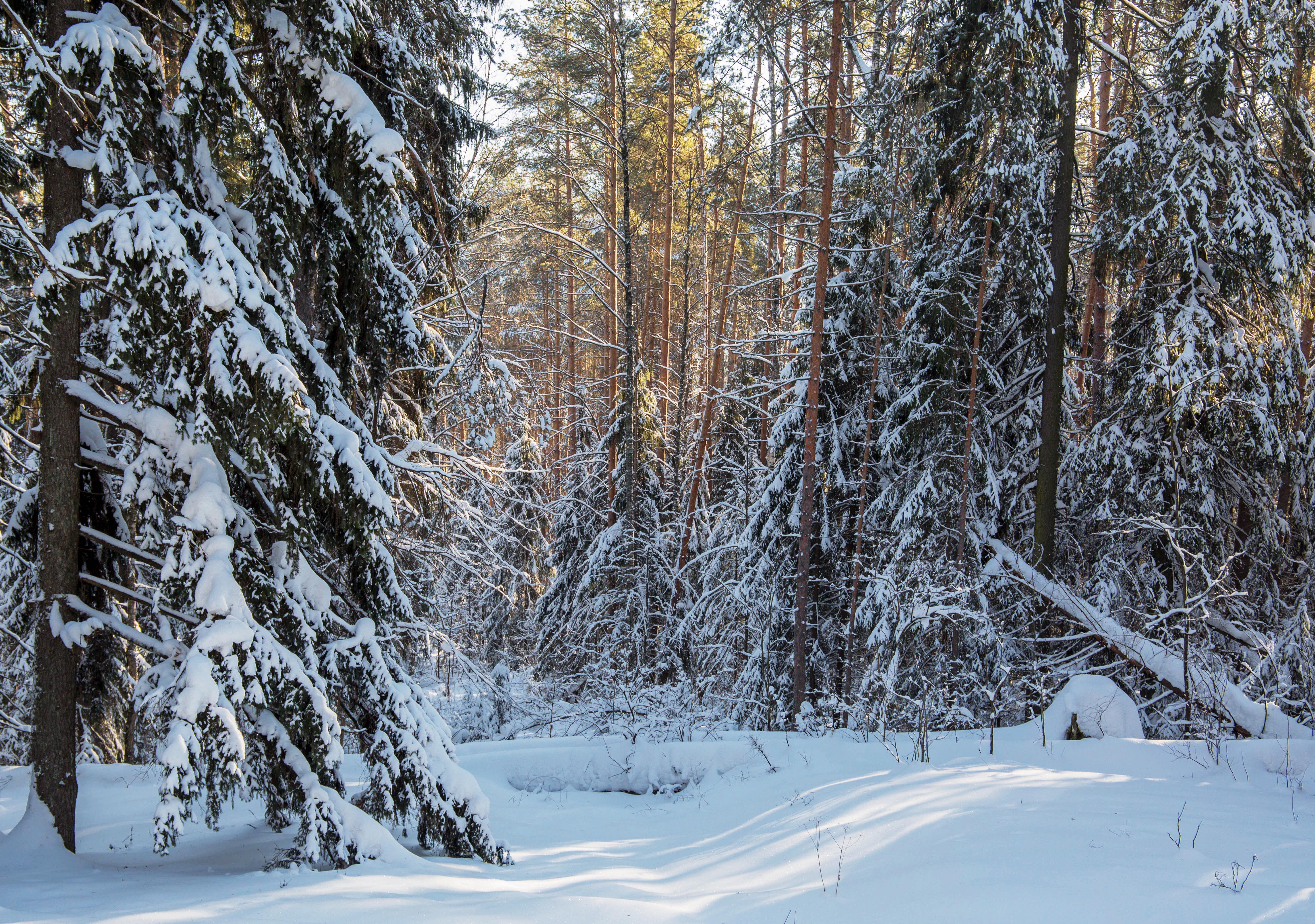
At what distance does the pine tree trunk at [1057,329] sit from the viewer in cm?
950

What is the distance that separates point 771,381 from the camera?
33.6 feet

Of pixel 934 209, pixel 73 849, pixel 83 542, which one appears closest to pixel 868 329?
pixel 934 209

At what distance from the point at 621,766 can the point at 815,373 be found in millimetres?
5740

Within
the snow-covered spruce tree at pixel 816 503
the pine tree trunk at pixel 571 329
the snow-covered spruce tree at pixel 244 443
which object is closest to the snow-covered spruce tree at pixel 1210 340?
the snow-covered spruce tree at pixel 816 503

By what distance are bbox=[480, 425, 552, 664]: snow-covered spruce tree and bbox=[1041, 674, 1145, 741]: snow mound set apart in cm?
1018

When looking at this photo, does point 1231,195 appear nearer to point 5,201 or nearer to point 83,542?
point 5,201

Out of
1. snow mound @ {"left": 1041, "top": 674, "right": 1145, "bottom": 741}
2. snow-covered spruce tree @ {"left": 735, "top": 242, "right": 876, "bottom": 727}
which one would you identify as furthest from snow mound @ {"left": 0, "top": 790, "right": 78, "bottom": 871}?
snow-covered spruce tree @ {"left": 735, "top": 242, "right": 876, "bottom": 727}

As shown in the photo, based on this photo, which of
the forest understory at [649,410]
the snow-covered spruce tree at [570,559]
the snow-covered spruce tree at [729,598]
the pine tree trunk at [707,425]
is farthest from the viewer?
the snow-covered spruce tree at [570,559]

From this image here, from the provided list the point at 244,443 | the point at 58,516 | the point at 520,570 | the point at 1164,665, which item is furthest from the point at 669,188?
the point at 58,516

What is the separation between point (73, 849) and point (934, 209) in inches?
452

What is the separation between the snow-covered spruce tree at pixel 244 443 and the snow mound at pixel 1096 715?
5.04m

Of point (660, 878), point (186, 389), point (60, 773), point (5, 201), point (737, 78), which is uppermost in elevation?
point (737, 78)

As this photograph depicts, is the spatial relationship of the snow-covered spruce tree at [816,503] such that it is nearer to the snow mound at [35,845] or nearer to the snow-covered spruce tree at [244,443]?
the snow-covered spruce tree at [244,443]

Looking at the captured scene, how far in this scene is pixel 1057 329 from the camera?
954cm
